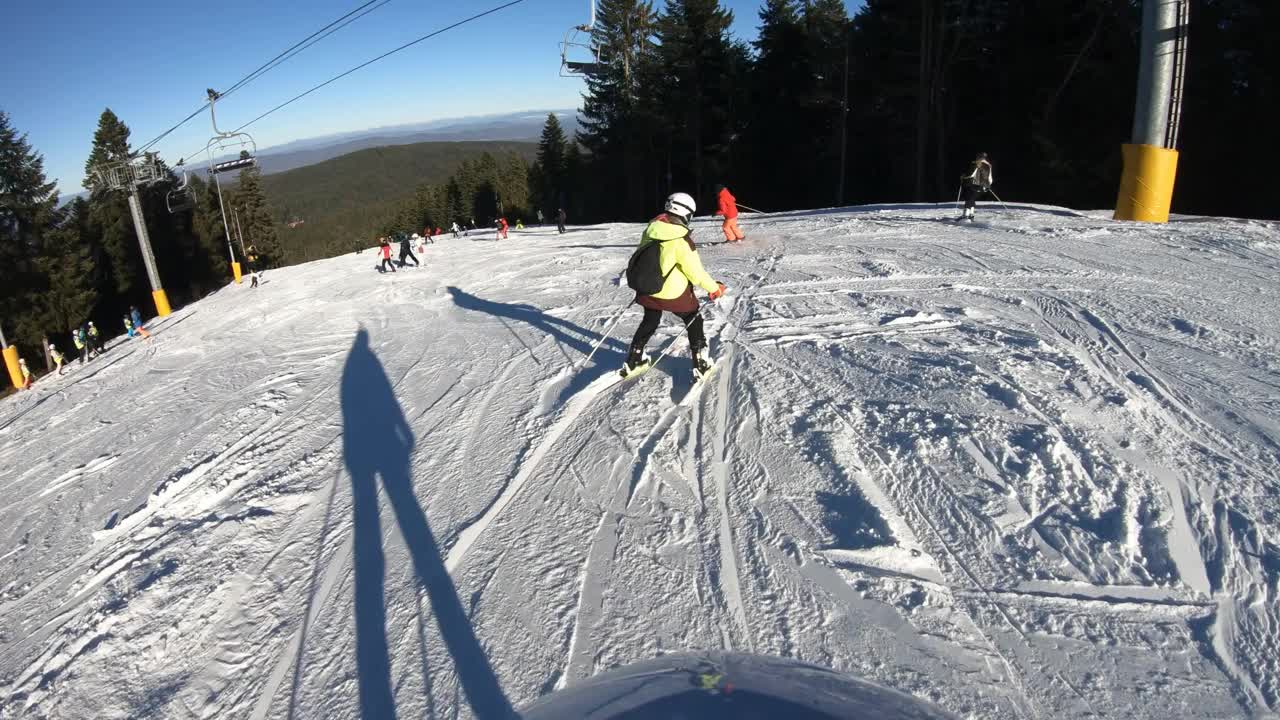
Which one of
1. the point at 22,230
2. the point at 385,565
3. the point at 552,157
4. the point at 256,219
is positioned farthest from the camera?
the point at 256,219

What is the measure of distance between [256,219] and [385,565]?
275 ft

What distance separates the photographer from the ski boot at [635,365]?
20.6 feet

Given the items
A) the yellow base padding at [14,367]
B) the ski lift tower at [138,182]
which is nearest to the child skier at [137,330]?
the ski lift tower at [138,182]

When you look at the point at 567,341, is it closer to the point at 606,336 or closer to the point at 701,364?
the point at 606,336

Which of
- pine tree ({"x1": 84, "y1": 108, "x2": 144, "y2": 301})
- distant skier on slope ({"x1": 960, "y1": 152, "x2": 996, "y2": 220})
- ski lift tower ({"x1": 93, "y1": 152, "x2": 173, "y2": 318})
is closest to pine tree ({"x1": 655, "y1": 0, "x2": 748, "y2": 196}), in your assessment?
ski lift tower ({"x1": 93, "y1": 152, "x2": 173, "y2": 318})

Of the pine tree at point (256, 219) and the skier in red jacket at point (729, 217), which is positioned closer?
the skier in red jacket at point (729, 217)

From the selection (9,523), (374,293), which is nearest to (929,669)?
(9,523)

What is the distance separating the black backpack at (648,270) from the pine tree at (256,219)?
254 ft

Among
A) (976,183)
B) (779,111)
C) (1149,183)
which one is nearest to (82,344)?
(976,183)

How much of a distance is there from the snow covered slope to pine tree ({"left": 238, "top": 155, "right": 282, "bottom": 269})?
74.3m

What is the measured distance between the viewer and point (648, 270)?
18.5 ft

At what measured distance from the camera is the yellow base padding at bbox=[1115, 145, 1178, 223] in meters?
11.3

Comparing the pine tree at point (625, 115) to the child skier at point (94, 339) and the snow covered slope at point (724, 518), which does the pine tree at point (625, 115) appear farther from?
the snow covered slope at point (724, 518)

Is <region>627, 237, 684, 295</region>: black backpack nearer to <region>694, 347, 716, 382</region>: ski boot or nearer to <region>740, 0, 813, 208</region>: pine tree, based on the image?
<region>694, 347, 716, 382</region>: ski boot
